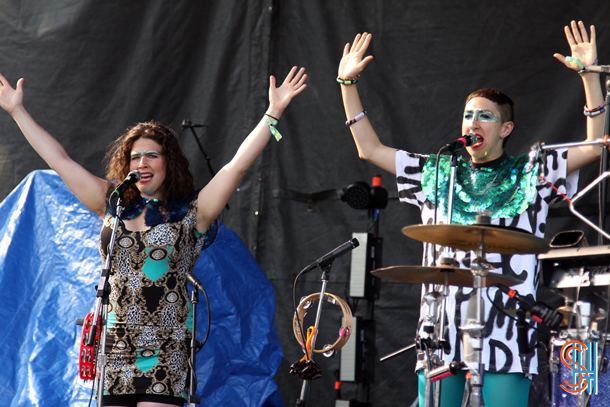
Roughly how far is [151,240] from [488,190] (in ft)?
4.35

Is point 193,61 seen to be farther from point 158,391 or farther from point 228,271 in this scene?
point 158,391

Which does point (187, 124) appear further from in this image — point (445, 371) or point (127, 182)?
point (445, 371)

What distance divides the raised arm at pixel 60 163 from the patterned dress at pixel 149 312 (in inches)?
8.3

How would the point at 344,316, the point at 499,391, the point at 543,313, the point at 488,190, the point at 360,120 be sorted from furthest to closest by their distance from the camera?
the point at 344,316 < the point at 360,120 < the point at 488,190 < the point at 499,391 < the point at 543,313

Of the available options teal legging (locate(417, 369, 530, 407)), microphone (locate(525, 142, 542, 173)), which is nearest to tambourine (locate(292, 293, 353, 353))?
teal legging (locate(417, 369, 530, 407))

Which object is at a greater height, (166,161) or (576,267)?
(166,161)

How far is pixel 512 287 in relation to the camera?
2605 mm

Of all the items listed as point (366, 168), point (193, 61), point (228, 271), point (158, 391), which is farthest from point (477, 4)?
point (158, 391)

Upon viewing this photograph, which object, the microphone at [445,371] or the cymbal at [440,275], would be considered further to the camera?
the cymbal at [440,275]

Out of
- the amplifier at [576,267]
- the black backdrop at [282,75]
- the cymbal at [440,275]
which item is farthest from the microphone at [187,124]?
the amplifier at [576,267]

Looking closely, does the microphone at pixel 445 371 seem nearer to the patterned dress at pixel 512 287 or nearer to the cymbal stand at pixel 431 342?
the cymbal stand at pixel 431 342

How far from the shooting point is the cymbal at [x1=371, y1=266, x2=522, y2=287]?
7.29ft

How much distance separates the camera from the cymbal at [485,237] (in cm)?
204

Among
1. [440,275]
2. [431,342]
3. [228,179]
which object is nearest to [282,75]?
[228,179]
